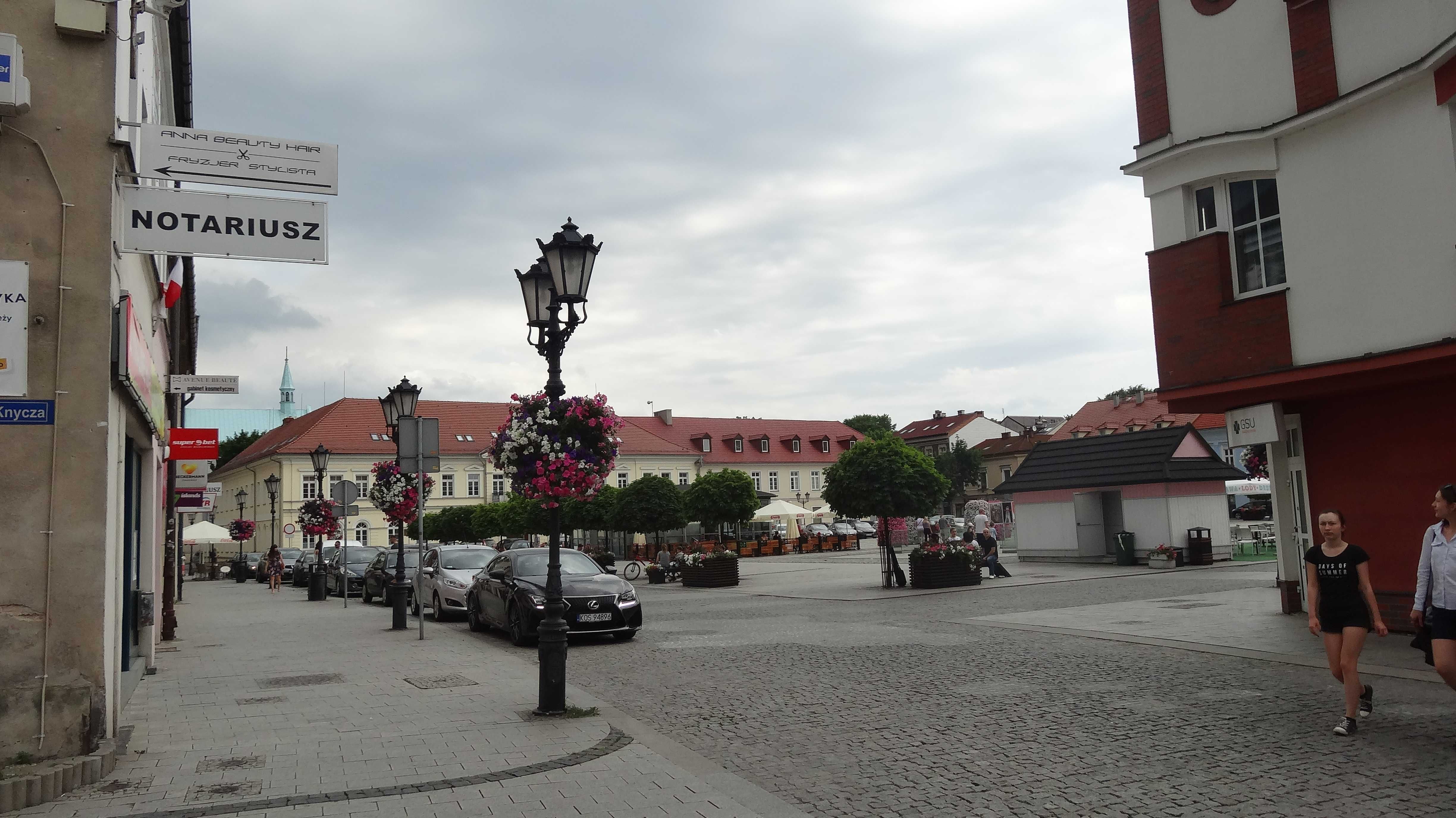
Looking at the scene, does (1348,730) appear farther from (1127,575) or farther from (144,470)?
(1127,575)

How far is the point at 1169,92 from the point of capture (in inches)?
567

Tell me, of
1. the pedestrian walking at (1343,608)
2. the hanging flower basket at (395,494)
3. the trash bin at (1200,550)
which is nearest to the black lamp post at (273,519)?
the hanging flower basket at (395,494)

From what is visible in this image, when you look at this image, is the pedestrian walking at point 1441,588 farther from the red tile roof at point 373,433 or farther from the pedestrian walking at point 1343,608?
the red tile roof at point 373,433

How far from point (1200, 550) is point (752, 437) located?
212 ft

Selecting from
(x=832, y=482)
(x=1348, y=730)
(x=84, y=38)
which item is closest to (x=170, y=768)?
(x=84, y=38)

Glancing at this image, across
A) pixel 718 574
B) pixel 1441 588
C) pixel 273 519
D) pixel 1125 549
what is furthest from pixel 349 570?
pixel 1441 588

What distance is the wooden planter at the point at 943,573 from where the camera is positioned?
2398 cm

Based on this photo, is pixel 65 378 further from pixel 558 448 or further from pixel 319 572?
pixel 319 572

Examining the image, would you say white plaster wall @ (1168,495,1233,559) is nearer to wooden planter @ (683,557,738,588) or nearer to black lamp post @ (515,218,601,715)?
wooden planter @ (683,557,738,588)

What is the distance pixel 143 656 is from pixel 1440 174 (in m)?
16.0

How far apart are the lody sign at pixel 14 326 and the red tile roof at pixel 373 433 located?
206ft

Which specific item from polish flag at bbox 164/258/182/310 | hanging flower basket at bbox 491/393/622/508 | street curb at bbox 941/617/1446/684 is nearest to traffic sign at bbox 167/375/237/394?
polish flag at bbox 164/258/182/310

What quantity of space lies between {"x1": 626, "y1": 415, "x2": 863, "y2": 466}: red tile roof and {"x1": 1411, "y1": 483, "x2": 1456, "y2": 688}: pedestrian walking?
7927cm

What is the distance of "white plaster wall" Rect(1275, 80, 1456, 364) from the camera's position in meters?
11.0
